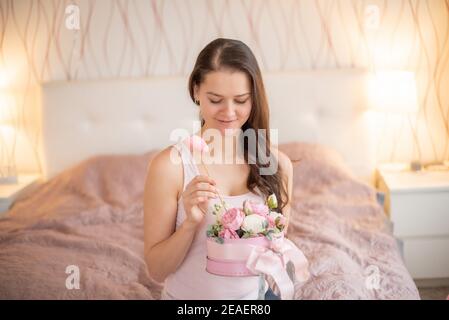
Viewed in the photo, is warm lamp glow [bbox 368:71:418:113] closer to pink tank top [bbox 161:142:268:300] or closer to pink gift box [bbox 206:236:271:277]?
pink tank top [bbox 161:142:268:300]

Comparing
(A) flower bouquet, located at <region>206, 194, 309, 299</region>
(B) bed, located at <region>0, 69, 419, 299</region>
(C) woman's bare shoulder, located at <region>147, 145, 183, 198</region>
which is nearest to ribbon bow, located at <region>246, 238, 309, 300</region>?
(A) flower bouquet, located at <region>206, 194, 309, 299</region>

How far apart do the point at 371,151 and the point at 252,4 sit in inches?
28.3

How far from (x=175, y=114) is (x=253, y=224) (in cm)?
109

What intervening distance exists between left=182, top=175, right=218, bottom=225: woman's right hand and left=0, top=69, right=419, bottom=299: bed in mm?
664

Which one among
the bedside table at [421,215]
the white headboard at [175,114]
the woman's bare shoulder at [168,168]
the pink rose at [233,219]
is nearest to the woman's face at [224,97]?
the woman's bare shoulder at [168,168]

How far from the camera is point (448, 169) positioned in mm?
2195

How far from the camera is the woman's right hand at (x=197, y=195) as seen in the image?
105 cm

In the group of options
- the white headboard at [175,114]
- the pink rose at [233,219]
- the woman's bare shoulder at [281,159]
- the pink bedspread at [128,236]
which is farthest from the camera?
the white headboard at [175,114]

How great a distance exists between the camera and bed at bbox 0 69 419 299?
1.80m

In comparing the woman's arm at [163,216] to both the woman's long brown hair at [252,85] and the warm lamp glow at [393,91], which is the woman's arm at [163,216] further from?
the warm lamp glow at [393,91]

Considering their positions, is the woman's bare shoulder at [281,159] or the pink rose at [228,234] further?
the woman's bare shoulder at [281,159]

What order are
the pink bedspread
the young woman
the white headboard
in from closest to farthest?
the young woman < the pink bedspread < the white headboard

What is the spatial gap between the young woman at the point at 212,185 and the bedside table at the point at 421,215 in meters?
1.04

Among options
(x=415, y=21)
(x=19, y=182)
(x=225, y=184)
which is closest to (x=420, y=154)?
(x=415, y=21)
